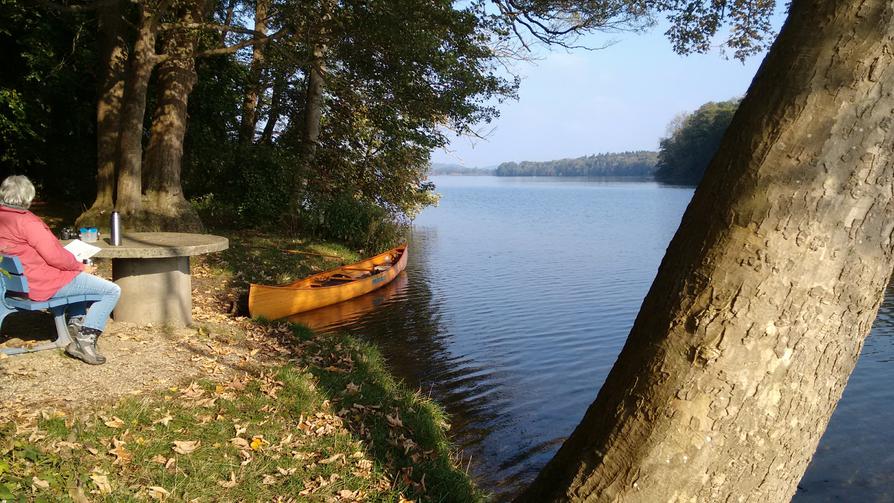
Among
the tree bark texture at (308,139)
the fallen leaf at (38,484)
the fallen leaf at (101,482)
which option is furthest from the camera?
the tree bark texture at (308,139)

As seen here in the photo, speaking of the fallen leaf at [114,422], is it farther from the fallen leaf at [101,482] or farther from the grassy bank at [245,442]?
the fallen leaf at [101,482]

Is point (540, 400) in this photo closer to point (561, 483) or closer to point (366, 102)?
point (561, 483)

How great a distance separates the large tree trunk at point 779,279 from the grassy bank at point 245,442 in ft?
7.88

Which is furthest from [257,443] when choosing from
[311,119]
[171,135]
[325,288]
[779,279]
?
[311,119]

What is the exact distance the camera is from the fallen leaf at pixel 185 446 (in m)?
4.08

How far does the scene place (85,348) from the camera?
17.1 ft

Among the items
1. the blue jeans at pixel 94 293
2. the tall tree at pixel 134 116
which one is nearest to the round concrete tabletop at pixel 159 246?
the blue jeans at pixel 94 293

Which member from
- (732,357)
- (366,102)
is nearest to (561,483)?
(732,357)

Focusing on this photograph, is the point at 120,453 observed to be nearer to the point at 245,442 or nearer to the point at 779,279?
the point at 245,442

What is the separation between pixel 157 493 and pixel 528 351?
285 inches

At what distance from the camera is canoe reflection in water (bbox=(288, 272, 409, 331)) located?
11.2 m

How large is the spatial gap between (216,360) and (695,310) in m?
4.88

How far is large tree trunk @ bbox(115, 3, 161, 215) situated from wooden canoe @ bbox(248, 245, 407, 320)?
3717mm

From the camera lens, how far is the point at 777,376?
84.0 inches
